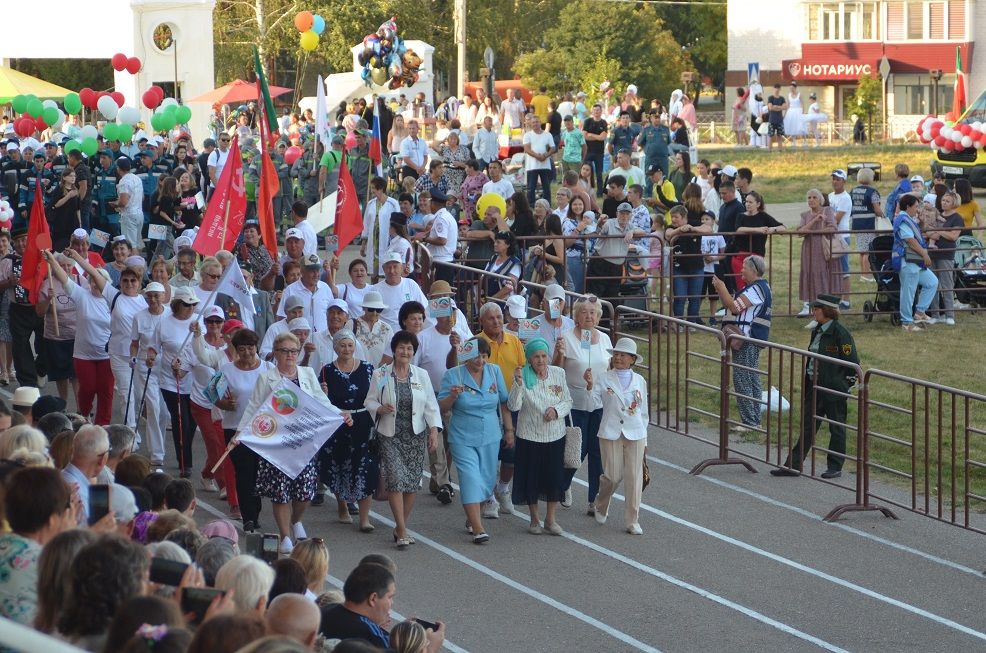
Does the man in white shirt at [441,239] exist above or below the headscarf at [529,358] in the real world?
above

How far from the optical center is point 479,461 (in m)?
11.7

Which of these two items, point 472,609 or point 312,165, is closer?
point 472,609

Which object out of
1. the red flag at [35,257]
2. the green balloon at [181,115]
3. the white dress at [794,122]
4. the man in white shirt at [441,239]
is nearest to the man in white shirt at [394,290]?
the man in white shirt at [441,239]

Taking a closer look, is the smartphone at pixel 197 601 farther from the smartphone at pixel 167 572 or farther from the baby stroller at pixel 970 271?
the baby stroller at pixel 970 271

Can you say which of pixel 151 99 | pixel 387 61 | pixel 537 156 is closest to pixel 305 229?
pixel 537 156

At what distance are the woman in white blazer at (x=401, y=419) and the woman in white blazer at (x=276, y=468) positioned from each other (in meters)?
0.48

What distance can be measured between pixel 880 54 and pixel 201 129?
39.4 meters

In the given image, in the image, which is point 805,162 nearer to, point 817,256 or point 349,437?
point 817,256

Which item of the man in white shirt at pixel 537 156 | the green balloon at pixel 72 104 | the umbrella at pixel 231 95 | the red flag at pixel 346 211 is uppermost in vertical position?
the umbrella at pixel 231 95

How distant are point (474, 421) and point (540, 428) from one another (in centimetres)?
55

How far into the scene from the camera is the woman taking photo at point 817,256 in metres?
20.2

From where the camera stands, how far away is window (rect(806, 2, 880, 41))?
237 ft

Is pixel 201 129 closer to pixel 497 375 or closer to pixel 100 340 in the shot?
pixel 100 340

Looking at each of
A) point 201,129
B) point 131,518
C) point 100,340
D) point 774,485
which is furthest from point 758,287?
point 201,129
